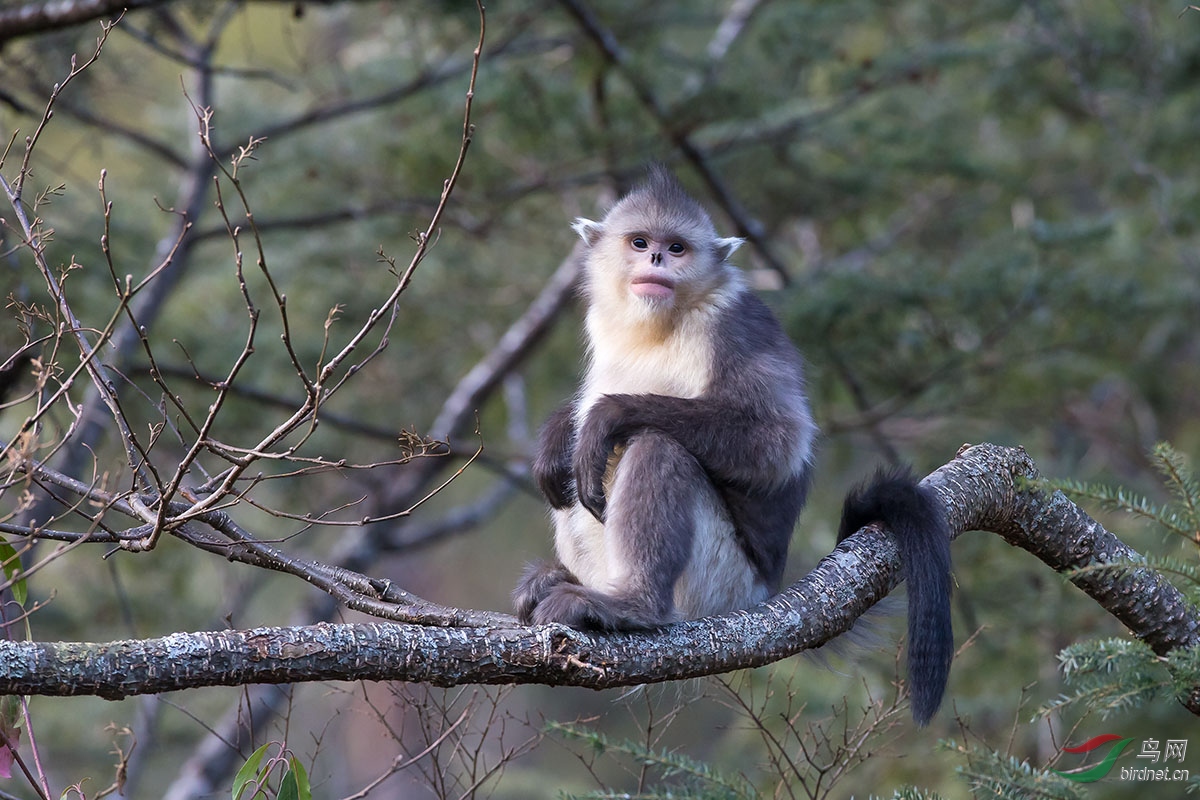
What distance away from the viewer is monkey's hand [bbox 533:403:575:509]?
166 inches

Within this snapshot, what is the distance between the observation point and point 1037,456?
9852 millimetres

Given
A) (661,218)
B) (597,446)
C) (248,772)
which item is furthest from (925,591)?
(661,218)

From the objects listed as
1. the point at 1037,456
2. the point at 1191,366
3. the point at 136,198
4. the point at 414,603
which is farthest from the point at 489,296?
the point at 414,603

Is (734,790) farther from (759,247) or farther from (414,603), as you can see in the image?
(759,247)

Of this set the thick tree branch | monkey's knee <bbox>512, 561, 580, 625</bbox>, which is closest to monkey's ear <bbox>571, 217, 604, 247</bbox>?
monkey's knee <bbox>512, 561, 580, 625</bbox>

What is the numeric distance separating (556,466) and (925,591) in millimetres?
1408

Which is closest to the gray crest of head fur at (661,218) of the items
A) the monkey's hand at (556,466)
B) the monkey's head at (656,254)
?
the monkey's head at (656,254)

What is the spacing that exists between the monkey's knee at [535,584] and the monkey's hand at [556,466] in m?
0.25

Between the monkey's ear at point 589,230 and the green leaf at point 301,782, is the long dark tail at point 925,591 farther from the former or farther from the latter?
the monkey's ear at point 589,230

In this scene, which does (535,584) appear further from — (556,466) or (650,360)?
(650,360)

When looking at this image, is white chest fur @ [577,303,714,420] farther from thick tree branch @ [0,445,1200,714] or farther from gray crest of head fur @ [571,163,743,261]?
thick tree branch @ [0,445,1200,714]

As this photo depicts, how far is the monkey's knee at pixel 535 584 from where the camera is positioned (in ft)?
12.0

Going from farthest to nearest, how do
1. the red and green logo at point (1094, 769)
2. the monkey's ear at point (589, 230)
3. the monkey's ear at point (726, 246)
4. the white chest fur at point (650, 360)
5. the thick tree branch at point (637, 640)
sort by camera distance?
the monkey's ear at point (589, 230) < the monkey's ear at point (726, 246) < the white chest fur at point (650, 360) < the red and green logo at point (1094, 769) < the thick tree branch at point (637, 640)

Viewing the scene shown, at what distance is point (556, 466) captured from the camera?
423 centimetres
